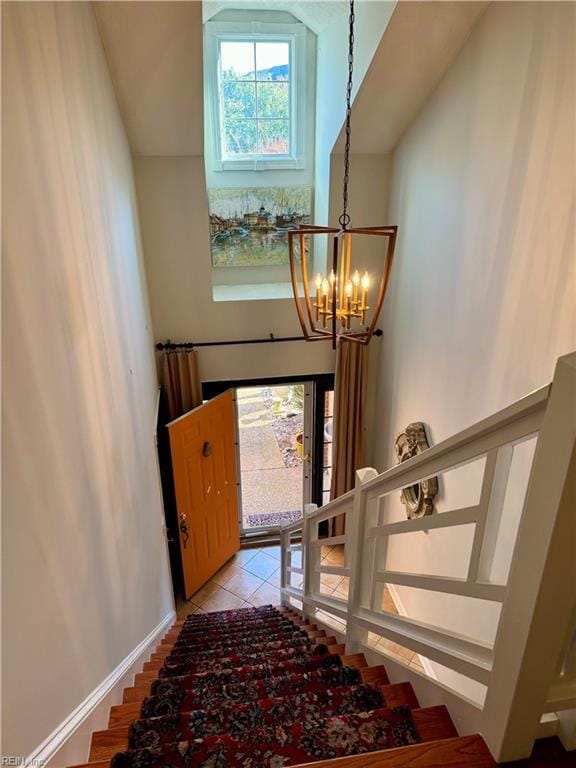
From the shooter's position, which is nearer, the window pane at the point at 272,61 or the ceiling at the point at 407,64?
the ceiling at the point at 407,64

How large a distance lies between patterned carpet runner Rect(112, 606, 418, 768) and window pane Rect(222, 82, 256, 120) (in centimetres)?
439

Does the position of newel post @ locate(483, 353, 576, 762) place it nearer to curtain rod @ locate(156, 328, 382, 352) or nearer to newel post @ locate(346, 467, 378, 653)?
newel post @ locate(346, 467, 378, 653)

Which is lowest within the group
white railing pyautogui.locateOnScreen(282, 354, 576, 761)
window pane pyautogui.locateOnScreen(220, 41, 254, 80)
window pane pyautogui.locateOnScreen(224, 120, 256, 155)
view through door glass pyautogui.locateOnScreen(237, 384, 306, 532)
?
view through door glass pyautogui.locateOnScreen(237, 384, 306, 532)

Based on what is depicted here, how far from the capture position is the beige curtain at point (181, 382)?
14.9 ft

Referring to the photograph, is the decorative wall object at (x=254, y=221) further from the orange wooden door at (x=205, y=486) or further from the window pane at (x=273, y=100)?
the orange wooden door at (x=205, y=486)

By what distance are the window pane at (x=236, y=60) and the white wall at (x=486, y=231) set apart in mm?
1581

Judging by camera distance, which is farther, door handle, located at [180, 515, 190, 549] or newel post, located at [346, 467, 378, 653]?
door handle, located at [180, 515, 190, 549]

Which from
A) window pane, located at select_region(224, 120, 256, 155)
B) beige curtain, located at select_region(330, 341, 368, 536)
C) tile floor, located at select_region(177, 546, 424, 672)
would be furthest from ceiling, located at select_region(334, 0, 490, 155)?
tile floor, located at select_region(177, 546, 424, 672)

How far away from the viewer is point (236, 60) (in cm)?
421

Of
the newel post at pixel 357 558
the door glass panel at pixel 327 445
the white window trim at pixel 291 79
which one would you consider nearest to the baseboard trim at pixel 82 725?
the newel post at pixel 357 558

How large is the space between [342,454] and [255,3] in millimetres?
4158

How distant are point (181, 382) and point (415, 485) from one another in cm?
235

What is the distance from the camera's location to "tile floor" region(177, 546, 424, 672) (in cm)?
473

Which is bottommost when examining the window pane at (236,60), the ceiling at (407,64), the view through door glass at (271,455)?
the view through door glass at (271,455)
